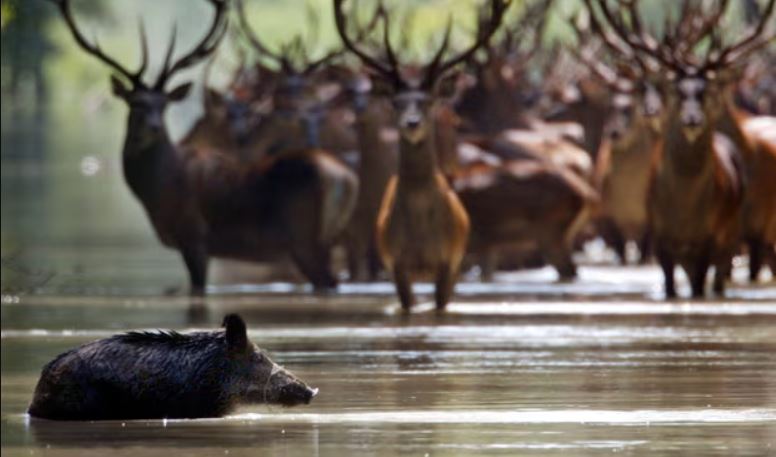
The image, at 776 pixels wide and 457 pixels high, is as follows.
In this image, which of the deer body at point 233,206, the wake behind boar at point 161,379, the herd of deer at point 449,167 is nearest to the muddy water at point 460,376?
the wake behind boar at point 161,379

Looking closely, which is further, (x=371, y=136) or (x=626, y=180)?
(x=626, y=180)

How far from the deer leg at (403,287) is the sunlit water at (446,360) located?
20 cm

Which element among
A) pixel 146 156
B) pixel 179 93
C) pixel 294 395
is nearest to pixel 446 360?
pixel 294 395

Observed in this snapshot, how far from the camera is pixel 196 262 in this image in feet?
77.4

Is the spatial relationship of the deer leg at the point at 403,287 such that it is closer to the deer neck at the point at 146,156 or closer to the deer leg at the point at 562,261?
the deer neck at the point at 146,156

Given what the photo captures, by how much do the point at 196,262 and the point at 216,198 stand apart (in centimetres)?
64

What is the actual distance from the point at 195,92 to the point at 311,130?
3342 cm

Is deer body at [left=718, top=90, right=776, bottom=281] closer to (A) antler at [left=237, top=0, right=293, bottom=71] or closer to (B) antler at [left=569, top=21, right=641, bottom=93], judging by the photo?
(B) antler at [left=569, top=21, right=641, bottom=93]

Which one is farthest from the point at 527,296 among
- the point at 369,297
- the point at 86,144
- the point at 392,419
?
the point at 86,144

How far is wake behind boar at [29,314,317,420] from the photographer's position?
1234 centimetres

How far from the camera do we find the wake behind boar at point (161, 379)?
12.3 m

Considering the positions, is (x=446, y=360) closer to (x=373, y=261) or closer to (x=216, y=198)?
(x=216, y=198)

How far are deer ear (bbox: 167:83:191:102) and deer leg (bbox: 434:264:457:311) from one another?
3801 millimetres

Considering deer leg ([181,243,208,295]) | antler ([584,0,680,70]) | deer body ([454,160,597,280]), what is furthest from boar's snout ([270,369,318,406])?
deer body ([454,160,597,280])
